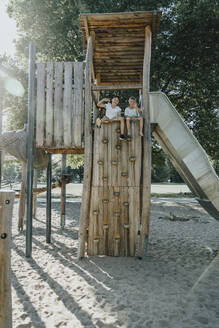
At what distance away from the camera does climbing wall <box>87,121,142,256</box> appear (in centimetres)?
575

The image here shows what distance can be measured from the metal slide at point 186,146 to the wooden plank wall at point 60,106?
1.69 metres

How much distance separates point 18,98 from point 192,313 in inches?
619

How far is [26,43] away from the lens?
1605 cm

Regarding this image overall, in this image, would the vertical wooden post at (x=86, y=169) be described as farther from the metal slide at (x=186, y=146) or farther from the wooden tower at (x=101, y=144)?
the metal slide at (x=186, y=146)

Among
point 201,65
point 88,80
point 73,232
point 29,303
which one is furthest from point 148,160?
point 201,65

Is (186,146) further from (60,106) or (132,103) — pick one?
(60,106)

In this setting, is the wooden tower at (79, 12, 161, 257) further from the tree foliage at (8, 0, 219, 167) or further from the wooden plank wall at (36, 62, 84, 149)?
the tree foliage at (8, 0, 219, 167)

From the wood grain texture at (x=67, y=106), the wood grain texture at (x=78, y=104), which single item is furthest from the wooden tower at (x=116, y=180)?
the wood grain texture at (x=67, y=106)

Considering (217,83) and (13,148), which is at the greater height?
(217,83)

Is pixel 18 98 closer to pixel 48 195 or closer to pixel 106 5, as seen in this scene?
pixel 106 5

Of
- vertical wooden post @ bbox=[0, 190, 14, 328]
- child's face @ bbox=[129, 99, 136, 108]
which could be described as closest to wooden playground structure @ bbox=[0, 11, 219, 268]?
child's face @ bbox=[129, 99, 136, 108]

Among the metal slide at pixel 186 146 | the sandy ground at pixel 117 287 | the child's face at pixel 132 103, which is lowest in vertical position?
the sandy ground at pixel 117 287

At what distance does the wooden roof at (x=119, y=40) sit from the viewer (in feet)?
19.0

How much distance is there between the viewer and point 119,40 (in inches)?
256
